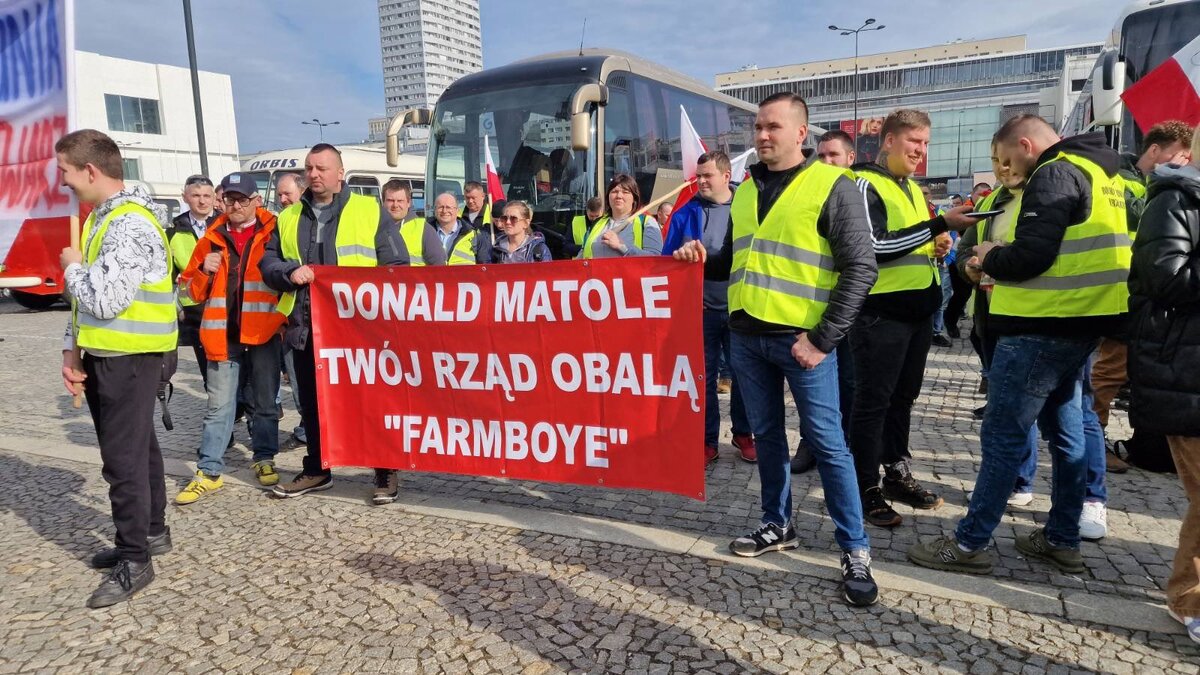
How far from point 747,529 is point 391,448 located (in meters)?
2.03

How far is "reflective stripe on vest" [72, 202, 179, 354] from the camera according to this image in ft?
11.0

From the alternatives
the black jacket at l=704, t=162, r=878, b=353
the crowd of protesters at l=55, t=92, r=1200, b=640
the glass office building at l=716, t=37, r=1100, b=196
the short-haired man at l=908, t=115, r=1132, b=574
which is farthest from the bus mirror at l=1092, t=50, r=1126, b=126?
the glass office building at l=716, t=37, r=1100, b=196

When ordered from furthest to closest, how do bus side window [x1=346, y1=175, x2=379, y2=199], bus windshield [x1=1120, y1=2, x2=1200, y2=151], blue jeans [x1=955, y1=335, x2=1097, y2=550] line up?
bus side window [x1=346, y1=175, x2=379, y2=199], bus windshield [x1=1120, y1=2, x2=1200, y2=151], blue jeans [x1=955, y1=335, x2=1097, y2=550]

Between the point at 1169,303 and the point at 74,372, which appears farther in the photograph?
the point at 74,372

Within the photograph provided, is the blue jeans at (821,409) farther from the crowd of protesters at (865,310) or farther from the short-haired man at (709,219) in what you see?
the short-haired man at (709,219)

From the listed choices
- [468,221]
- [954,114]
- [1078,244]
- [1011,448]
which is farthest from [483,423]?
[954,114]

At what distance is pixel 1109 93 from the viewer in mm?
8305

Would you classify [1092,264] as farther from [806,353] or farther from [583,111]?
[583,111]

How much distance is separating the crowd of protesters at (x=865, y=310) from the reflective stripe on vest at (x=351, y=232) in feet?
0.04

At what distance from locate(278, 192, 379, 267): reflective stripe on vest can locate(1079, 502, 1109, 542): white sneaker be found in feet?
12.9

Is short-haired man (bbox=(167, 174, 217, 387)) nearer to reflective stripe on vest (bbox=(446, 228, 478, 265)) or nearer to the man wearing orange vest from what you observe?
the man wearing orange vest

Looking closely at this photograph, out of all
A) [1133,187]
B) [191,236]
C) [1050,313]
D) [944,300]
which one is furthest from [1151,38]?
[191,236]

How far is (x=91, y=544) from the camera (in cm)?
394

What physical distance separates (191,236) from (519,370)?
10.1 ft
